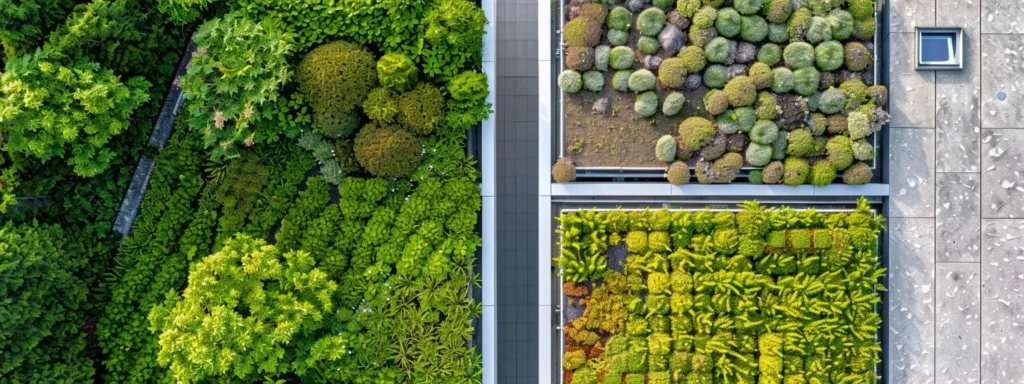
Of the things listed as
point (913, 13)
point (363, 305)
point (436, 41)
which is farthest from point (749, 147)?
point (363, 305)

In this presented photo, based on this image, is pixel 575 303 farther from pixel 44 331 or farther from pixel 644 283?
pixel 44 331

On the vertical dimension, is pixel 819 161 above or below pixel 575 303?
above

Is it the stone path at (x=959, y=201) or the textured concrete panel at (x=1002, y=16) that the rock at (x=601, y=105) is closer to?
the stone path at (x=959, y=201)

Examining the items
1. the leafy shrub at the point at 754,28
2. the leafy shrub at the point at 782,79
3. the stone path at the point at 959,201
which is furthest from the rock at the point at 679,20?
the stone path at the point at 959,201

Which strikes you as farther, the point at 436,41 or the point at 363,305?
the point at 363,305

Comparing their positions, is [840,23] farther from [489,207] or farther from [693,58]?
[489,207]

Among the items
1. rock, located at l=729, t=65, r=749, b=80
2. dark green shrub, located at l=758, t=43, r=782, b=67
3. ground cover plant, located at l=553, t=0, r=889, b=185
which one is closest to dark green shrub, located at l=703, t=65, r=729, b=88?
ground cover plant, located at l=553, t=0, r=889, b=185

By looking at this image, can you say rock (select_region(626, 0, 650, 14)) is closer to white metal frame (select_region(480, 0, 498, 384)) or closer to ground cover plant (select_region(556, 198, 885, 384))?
white metal frame (select_region(480, 0, 498, 384))

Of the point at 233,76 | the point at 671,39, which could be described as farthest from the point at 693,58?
the point at 233,76
